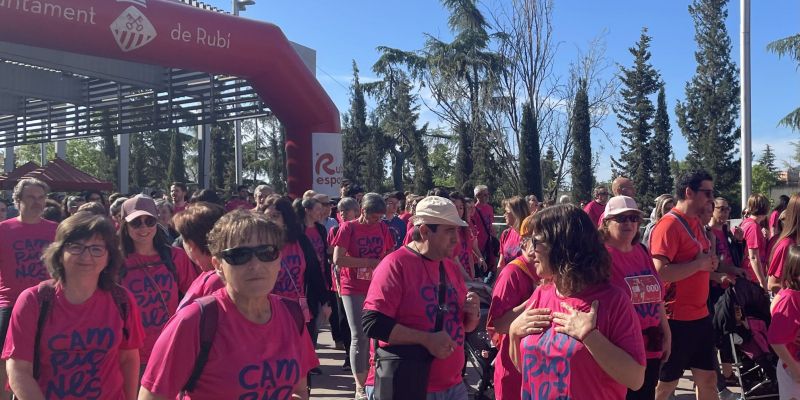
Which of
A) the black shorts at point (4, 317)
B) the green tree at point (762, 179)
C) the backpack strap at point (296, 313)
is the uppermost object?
the green tree at point (762, 179)

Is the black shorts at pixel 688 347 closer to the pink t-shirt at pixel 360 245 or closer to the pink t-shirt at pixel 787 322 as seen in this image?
the pink t-shirt at pixel 787 322

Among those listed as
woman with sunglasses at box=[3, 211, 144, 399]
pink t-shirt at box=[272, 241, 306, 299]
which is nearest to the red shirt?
pink t-shirt at box=[272, 241, 306, 299]

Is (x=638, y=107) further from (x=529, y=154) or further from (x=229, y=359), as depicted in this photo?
(x=229, y=359)

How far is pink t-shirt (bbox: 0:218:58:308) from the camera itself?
17.4 ft

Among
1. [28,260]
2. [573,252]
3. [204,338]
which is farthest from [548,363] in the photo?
[28,260]

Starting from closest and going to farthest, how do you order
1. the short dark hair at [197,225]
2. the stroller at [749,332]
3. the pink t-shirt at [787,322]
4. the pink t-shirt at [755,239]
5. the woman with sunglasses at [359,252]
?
the short dark hair at [197,225], the pink t-shirt at [787,322], the stroller at [749,332], the woman with sunglasses at [359,252], the pink t-shirt at [755,239]

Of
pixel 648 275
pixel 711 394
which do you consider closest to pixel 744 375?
pixel 711 394

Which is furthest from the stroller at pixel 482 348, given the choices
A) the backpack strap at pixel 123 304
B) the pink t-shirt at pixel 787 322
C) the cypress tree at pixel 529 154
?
the cypress tree at pixel 529 154

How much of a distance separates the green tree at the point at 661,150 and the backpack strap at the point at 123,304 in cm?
4159

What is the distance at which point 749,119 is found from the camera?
48.0 feet

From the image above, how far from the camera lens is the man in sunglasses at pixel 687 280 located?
5000mm

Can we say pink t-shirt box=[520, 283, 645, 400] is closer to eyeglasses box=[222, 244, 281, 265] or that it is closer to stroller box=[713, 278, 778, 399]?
eyeglasses box=[222, 244, 281, 265]

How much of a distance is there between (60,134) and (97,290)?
68.3 ft

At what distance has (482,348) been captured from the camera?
20.5ft
